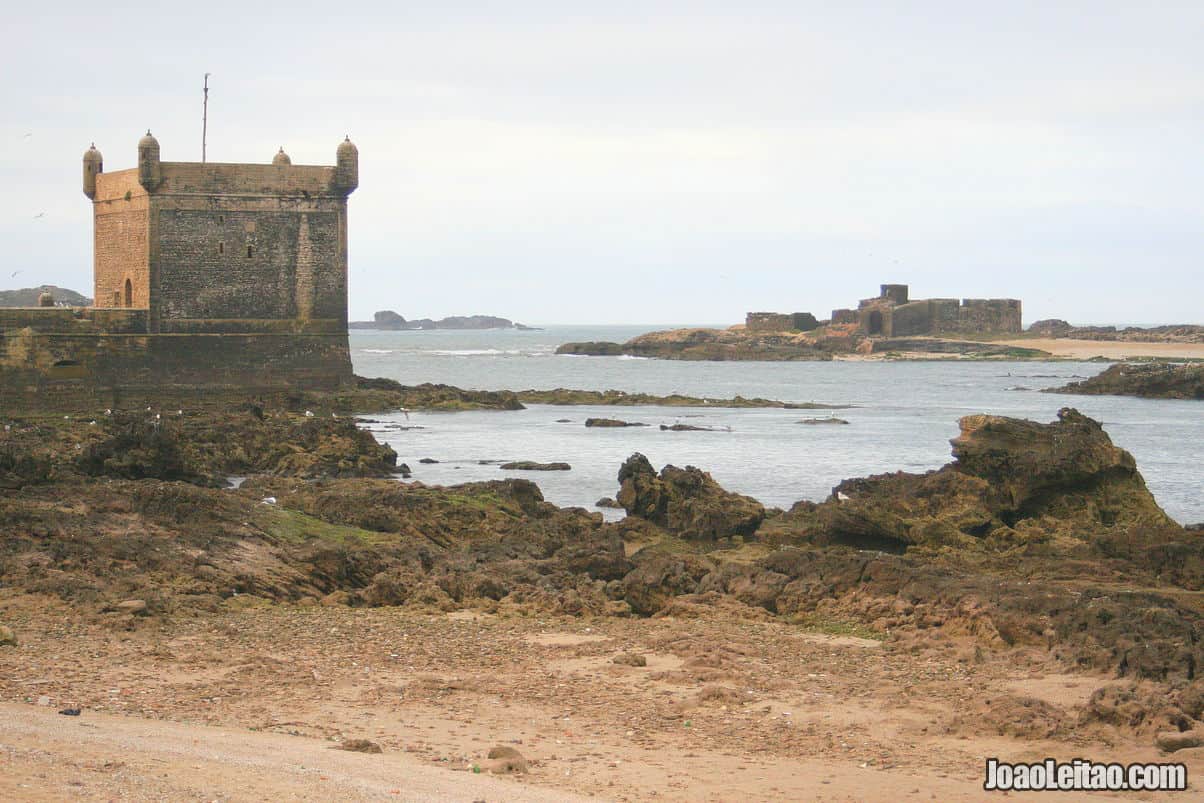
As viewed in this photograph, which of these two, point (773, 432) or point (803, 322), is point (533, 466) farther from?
point (803, 322)

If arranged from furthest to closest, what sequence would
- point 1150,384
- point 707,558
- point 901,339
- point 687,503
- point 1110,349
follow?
point 1110,349, point 901,339, point 1150,384, point 687,503, point 707,558

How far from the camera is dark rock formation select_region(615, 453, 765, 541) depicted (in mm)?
17359

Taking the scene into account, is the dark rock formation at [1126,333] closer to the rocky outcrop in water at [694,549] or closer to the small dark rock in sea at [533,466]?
the small dark rock in sea at [533,466]

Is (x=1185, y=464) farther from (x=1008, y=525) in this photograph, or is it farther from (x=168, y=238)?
(x=168, y=238)

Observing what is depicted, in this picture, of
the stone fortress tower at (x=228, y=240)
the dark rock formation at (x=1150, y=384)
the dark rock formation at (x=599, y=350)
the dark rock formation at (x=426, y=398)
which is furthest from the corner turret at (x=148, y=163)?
the dark rock formation at (x=599, y=350)

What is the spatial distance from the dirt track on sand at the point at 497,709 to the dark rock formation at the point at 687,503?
5752mm

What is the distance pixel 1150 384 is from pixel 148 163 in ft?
144

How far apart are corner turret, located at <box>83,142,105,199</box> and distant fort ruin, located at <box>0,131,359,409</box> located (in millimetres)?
148

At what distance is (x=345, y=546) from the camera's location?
13836mm

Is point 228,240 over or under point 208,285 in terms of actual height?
over

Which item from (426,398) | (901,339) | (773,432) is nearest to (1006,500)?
(773,432)

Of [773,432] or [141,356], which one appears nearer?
[141,356]

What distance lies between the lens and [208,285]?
3756cm

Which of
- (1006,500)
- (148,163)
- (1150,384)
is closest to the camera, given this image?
(1006,500)
